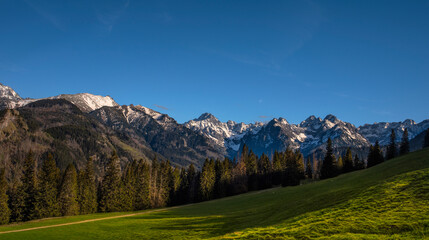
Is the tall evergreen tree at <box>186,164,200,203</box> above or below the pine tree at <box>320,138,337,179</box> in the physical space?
below

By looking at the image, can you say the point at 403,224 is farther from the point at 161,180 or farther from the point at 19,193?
the point at 161,180

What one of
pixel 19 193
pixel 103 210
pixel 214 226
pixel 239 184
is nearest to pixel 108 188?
pixel 103 210

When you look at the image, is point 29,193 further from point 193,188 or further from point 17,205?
point 193,188

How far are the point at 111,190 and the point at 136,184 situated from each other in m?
10.7

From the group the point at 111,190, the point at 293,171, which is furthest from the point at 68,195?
the point at 293,171

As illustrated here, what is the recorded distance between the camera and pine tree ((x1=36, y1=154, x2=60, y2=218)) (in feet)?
274

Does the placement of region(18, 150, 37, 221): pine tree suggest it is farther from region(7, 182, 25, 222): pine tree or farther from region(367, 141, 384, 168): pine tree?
region(367, 141, 384, 168): pine tree

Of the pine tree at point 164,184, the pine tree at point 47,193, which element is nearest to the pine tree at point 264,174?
the pine tree at point 164,184

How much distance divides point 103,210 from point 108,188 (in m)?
7.47

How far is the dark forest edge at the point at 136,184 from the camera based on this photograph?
8350 cm

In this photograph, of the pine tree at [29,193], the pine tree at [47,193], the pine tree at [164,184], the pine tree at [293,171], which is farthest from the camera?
the pine tree at [164,184]

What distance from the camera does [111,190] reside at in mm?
100625

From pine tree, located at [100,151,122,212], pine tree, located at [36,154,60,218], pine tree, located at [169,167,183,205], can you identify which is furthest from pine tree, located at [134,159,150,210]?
pine tree, located at [36,154,60,218]

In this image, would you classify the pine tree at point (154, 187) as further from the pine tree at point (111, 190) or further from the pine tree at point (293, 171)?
the pine tree at point (293, 171)
